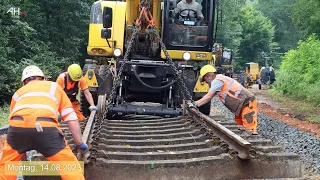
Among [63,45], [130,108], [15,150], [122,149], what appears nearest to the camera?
[15,150]

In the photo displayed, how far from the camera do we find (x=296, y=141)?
8992 millimetres

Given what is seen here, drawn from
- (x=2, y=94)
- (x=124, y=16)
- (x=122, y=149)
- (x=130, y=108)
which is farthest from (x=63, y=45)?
(x=122, y=149)

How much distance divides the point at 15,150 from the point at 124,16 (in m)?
6.43

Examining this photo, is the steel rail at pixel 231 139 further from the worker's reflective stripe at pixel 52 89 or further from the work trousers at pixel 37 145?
the worker's reflective stripe at pixel 52 89

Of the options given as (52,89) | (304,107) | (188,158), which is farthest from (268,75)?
(52,89)

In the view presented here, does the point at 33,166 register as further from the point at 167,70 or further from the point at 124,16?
the point at 124,16

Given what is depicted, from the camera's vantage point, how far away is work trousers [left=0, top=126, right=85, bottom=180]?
4.09 m

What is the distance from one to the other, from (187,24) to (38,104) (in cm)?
627

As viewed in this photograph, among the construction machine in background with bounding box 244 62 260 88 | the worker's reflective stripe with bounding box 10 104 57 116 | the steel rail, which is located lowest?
the construction machine in background with bounding box 244 62 260 88

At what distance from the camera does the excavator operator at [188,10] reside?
10.0m

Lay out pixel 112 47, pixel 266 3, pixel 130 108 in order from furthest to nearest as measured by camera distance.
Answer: pixel 266 3 < pixel 112 47 < pixel 130 108

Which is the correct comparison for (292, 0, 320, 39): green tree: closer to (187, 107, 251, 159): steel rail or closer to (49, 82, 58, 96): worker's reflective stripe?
(187, 107, 251, 159): steel rail

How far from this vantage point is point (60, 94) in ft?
14.4

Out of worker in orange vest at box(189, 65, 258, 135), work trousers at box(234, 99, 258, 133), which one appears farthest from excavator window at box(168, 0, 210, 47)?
work trousers at box(234, 99, 258, 133)
